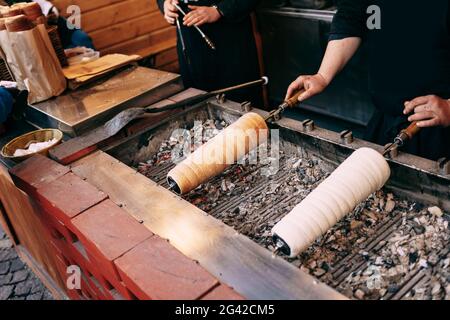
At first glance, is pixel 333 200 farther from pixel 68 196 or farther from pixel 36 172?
pixel 36 172

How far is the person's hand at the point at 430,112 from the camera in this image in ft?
6.00

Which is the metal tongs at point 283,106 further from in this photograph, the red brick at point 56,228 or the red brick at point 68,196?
the red brick at point 56,228

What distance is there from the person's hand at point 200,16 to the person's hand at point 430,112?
2122 millimetres

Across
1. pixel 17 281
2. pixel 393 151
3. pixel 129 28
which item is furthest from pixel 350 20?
pixel 129 28

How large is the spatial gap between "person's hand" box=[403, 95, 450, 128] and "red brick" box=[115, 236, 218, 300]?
1104 mm

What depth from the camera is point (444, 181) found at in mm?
1646

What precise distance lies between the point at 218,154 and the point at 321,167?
496mm

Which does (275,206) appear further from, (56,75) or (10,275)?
(10,275)

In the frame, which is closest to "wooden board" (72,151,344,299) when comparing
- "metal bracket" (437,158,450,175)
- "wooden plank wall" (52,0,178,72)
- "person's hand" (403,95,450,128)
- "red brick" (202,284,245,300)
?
"red brick" (202,284,245,300)

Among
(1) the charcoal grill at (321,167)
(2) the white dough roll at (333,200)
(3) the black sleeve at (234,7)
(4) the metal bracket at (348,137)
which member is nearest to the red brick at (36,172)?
(1) the charcoal grill at (321,167)

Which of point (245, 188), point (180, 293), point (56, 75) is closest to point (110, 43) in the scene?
point (56, 75)

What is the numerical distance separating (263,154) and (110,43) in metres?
3.70

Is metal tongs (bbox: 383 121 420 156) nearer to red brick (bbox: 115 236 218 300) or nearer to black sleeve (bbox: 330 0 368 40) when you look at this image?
black sleeve (bbox: 330 0 368 40)

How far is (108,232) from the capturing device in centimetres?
168
